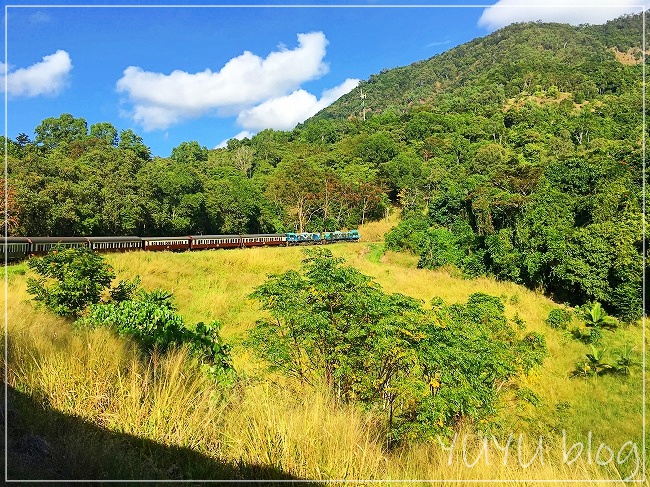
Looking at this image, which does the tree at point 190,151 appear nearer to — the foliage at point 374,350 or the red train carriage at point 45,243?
the red train carriage at point 45,243

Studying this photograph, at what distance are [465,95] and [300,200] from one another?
72736 mm

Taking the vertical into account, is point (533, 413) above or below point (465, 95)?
below

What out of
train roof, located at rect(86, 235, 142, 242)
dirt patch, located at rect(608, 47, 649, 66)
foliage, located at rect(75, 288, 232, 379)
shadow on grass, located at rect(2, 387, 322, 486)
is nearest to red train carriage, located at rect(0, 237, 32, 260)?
train roof, located at rect(86, 235, 142, 242)

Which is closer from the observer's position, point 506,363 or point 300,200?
point 506,363

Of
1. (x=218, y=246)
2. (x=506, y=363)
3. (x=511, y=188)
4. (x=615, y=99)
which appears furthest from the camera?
(x=615, y=99)

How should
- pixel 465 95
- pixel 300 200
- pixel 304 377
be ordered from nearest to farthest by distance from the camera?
1. pixel 304 377
2. pixel 300 200
3. pixel 465 95

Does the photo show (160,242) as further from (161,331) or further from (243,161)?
(243,161)

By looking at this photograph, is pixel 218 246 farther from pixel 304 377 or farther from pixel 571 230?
pixel 304 377

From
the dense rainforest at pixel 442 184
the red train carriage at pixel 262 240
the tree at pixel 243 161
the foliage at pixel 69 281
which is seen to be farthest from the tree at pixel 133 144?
the foliage at pixel 69 281

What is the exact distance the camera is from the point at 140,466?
8.97 feet

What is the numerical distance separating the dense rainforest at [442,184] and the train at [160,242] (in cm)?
350

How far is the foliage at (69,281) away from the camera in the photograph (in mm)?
9039

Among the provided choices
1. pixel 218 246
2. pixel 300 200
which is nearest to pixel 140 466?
pixel 218 246

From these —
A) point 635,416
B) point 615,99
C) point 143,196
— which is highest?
point 615,99
